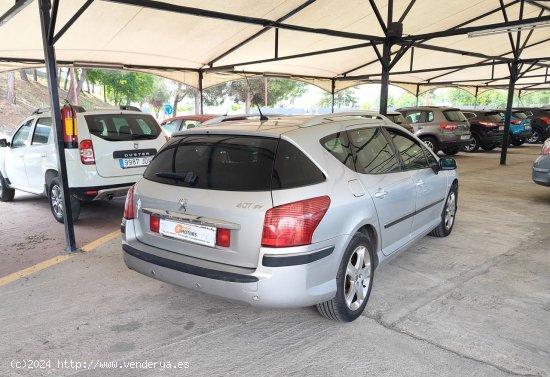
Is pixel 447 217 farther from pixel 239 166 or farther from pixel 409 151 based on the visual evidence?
pixel 239 166

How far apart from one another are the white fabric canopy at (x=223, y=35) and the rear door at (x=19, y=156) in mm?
1877

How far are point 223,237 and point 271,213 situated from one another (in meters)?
0.36

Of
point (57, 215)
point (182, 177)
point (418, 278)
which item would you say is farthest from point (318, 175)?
point (57, 215)

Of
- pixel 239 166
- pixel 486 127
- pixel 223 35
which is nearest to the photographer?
pixel 239 166

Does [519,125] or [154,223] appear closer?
[154,223]

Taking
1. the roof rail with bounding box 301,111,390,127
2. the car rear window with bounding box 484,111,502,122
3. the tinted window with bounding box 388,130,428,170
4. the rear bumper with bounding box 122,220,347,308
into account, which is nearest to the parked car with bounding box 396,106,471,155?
the car rear window with bounding box 484,111,502,122

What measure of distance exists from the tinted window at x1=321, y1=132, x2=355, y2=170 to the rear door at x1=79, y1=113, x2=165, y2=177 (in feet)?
11.7

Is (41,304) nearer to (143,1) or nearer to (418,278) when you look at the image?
(418,278)

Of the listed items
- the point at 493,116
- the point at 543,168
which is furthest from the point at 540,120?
the point at 543,168

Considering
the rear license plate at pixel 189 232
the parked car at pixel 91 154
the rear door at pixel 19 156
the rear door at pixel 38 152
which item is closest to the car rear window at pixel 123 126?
the parked car at pixel 91 154

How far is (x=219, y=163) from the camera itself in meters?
2.79

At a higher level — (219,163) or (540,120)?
(540,120)

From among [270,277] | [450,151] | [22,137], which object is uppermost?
[22,137]

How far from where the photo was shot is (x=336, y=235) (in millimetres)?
2686
